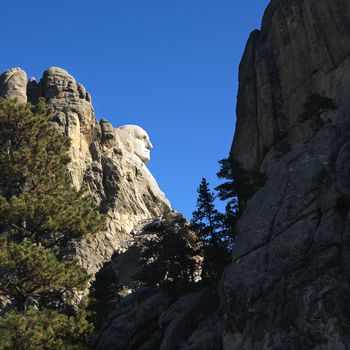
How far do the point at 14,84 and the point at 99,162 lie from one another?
1804 cm

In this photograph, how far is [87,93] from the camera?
7869 centimetres

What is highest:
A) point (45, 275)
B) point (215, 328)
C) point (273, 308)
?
point (45, 275)

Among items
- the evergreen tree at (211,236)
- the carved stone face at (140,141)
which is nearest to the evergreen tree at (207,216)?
the evergreen tree at (211,236)

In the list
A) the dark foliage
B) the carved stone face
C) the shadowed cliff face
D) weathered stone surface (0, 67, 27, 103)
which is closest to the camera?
the shadowed cliff face

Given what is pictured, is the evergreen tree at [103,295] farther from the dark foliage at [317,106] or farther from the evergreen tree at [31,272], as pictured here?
the dark foliage at [317,106]

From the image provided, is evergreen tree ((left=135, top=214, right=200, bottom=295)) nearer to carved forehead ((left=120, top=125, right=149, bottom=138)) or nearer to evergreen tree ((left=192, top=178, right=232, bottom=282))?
evergreen tree ((left=192, top=178, right=232, bottom=282))

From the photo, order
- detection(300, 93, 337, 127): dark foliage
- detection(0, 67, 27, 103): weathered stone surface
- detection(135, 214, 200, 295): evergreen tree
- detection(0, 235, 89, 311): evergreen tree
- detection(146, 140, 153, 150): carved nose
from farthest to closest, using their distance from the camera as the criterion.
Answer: detection(146, 140, 153, 150): carved nose → detection(0, 67, 27, 103): weathered stone surface → detection(300, 93, 337, 127): dark foliage → detection(135, 214, 200, 295): evergreen tree → detection(0, 235, 89, 311): evergreen tree

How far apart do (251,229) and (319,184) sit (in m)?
3.25

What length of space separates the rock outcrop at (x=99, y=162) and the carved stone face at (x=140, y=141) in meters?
12.0

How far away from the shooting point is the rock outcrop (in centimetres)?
6962

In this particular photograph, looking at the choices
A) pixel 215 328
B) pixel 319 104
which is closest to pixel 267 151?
pixel 319 104

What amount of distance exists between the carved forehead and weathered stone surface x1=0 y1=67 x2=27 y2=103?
22.9 m

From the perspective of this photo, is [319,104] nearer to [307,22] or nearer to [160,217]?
[307,22]

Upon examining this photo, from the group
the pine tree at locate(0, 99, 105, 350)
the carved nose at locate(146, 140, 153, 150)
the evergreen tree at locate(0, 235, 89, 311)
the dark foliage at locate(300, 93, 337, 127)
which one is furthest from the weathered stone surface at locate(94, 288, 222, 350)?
the carved nose at locate(146, 140, 153, 150)
